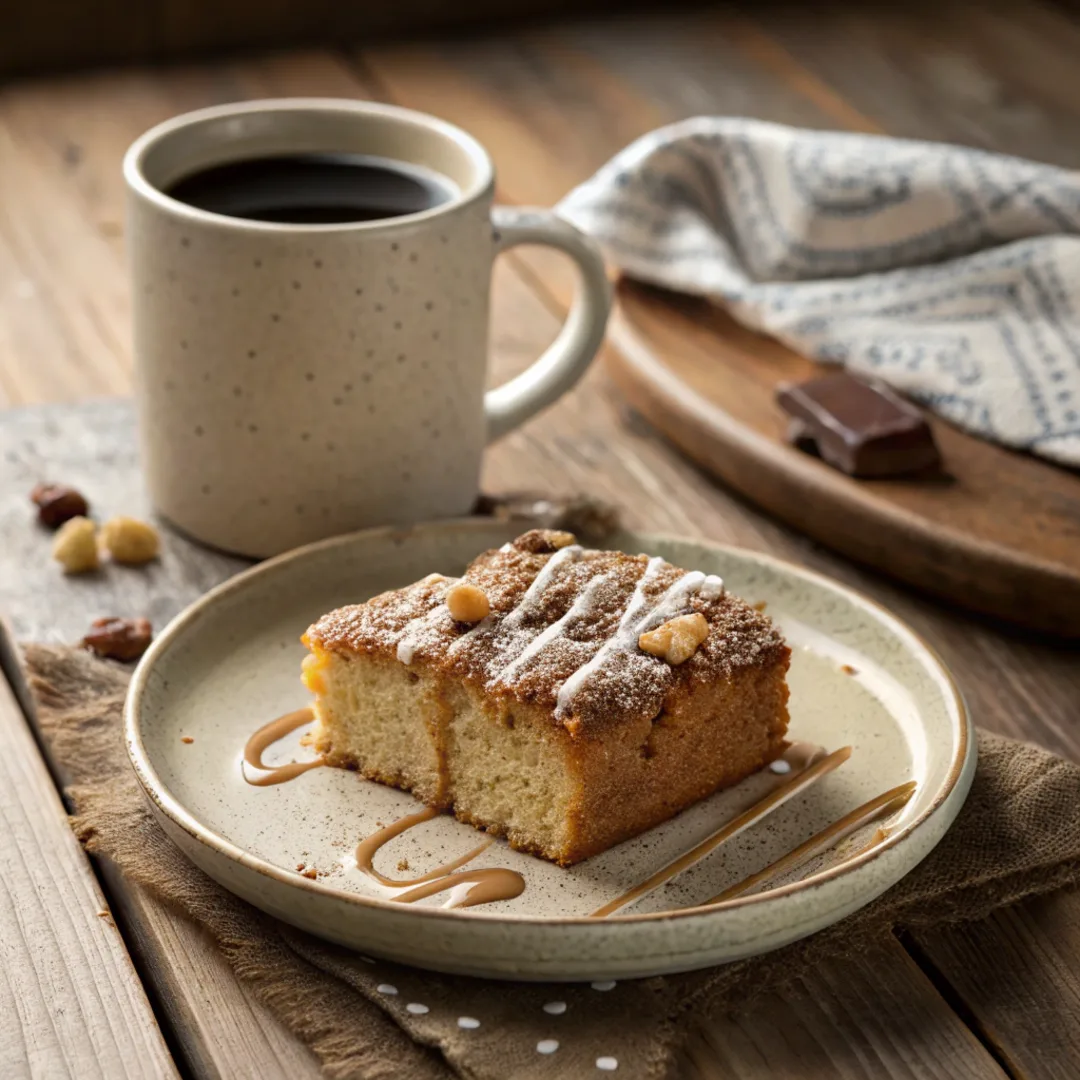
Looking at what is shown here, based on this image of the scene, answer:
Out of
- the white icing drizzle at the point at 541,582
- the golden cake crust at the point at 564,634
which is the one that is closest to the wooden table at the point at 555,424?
the golden cake crust at the point at 564,634

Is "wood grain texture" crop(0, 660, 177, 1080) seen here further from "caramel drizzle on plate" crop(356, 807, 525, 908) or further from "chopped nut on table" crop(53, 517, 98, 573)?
"chopped nut on table" crop(53, 517, 98, 573)

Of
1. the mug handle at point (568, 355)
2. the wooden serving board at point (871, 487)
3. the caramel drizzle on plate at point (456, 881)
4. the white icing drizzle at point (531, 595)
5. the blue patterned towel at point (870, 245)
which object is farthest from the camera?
the blue patterned towel at point (870, 245)

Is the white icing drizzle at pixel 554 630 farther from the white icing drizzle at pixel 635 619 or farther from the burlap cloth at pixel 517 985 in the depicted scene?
the burlap cloth at pixel 517 985

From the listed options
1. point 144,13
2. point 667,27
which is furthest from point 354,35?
point 667,27

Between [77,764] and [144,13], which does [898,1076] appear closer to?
[77,764]

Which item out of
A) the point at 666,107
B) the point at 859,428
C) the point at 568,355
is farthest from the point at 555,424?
the point at 666,107

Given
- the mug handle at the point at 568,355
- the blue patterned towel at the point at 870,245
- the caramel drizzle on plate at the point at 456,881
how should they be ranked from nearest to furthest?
the caramel drizzle on plate at the point at 456,881, the mug handle at the point at 568,355, the blue patterned towel at the point at 870,245
